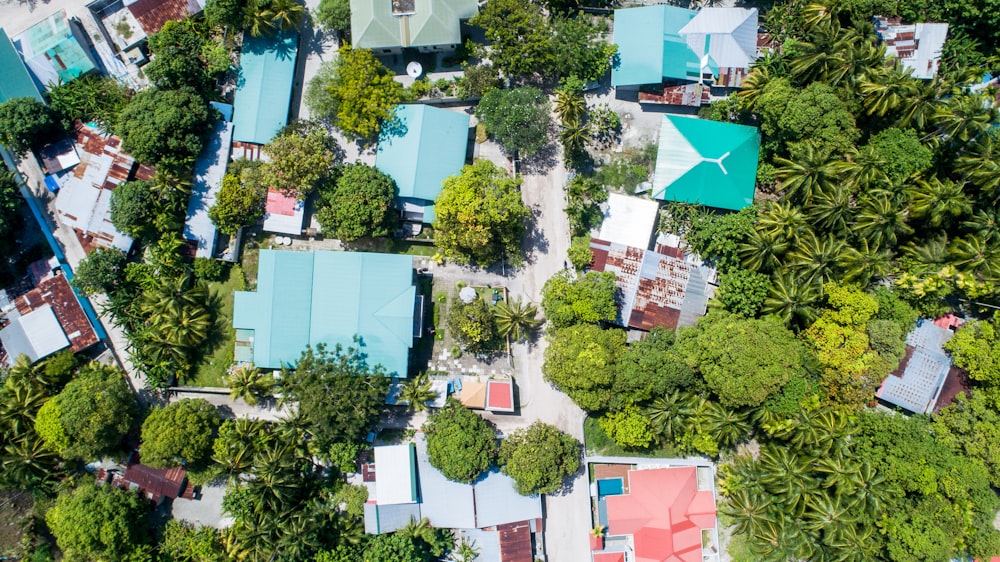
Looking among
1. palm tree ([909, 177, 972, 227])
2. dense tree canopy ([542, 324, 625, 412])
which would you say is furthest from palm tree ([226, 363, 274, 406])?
palm tree ([909, 177, 972, 227])

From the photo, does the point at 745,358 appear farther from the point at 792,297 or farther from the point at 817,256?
the point at 817,256

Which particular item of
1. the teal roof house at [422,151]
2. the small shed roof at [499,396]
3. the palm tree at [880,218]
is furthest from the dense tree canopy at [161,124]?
the palm tree at [880,218]

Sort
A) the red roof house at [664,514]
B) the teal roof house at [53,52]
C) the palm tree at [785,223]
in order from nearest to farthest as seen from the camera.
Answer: the palm tree at [785,223]
the red roof house at [664,514]
the teal roof house at [53,52]

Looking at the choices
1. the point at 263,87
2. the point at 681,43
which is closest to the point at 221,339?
the point at 263,87

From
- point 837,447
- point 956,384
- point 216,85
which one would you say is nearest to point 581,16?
point 216,85

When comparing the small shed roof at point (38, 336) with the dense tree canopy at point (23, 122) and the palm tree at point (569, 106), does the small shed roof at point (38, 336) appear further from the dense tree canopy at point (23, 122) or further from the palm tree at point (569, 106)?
the palm tree at point (569, 106)

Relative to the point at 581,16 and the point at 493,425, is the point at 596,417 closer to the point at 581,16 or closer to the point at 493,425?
the point at 493,425
